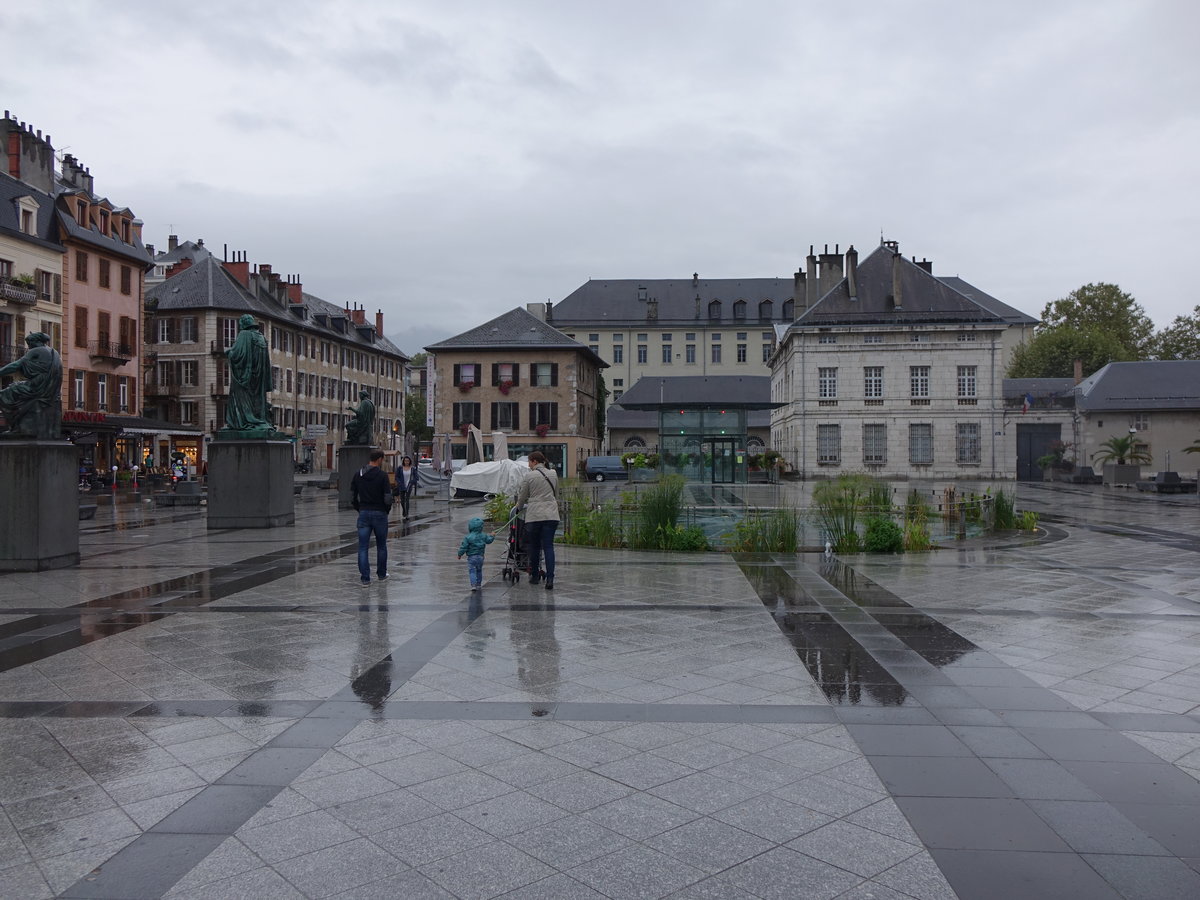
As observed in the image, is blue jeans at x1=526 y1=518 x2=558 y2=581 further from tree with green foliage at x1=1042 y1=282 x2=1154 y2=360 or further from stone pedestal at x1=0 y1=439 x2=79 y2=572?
tree with green foliage at x1=1042 y1=282 x2=1154 y2=360

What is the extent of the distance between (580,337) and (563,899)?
93256 mm

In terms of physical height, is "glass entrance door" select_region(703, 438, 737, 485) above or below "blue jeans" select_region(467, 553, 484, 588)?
above

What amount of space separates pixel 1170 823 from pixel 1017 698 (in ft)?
7.17

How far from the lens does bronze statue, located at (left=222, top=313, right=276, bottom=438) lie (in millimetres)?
19562

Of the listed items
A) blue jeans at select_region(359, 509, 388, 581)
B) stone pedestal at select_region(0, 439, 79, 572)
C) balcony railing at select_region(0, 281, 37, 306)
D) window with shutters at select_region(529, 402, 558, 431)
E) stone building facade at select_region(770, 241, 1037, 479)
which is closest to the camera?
blue jeans at select_region(359, 509, 388, 581)

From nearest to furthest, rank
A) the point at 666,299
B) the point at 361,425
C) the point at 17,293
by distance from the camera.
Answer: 1. the point at 361,425
2. the point at 17,293
3. the point at 666,299

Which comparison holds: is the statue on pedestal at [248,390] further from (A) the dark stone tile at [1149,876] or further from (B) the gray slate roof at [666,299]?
(B) the gray slate roof at [666,299]

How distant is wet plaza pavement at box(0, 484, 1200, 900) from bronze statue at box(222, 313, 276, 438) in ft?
28.6

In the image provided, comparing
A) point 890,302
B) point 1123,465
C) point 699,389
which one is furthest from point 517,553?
point 699,389

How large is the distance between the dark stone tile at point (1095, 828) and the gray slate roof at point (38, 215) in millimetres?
42940

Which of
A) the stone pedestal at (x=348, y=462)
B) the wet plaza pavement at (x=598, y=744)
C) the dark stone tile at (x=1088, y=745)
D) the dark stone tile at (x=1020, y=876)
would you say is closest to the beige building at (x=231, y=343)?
the stone pedestal at (x=348, y=462)

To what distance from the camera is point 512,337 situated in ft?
190

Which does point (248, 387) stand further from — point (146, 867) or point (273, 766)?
point (146, 867)

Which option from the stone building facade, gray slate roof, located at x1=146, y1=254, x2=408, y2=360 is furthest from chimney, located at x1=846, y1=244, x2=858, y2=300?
gray slate roof, located at x1=146, y1=254, x2=408, y2=360
